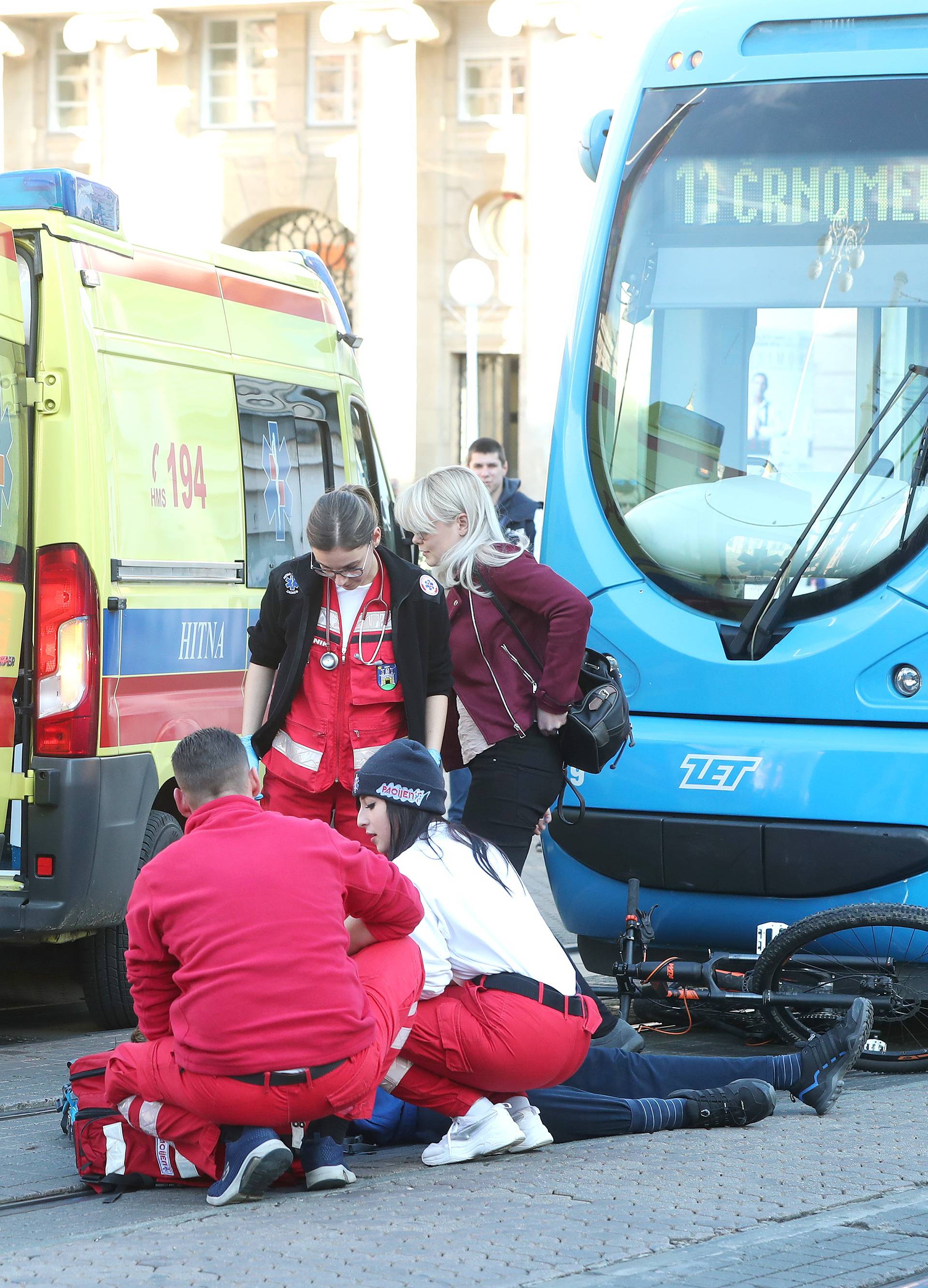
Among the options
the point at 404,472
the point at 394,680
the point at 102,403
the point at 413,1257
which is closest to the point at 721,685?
the point at 394,680

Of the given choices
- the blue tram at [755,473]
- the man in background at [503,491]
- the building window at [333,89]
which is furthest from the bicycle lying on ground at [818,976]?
the building window at [333,89]

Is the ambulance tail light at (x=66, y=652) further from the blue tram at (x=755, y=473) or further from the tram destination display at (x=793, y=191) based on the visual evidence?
the tram destination display at (x=793, y=191)

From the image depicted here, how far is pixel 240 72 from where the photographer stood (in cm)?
3447

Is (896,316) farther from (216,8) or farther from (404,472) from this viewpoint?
(216,8)

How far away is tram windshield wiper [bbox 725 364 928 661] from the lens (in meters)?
6.43

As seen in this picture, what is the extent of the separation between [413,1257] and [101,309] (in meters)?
3.63

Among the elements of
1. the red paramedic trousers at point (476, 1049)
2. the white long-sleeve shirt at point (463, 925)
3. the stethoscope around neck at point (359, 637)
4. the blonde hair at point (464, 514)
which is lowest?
the red paramedic trousers at point (476, 1049)

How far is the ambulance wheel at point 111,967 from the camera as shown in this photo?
263 inches

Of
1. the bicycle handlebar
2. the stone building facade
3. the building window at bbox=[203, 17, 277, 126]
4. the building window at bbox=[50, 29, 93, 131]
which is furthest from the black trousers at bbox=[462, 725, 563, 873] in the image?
the building window at bbox=[50, 29, 93, 131]

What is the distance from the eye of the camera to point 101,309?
6422 millimetres

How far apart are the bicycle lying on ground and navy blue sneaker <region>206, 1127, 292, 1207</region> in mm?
2048

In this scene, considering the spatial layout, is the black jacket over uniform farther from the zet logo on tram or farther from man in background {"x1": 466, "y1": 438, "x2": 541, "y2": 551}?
man in background {"x1": 466, "y1": 438, "x2": 541, "y2": 551}

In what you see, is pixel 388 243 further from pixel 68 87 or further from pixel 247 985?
pixel 247 985

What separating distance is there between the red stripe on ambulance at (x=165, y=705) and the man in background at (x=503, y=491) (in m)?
3.18
